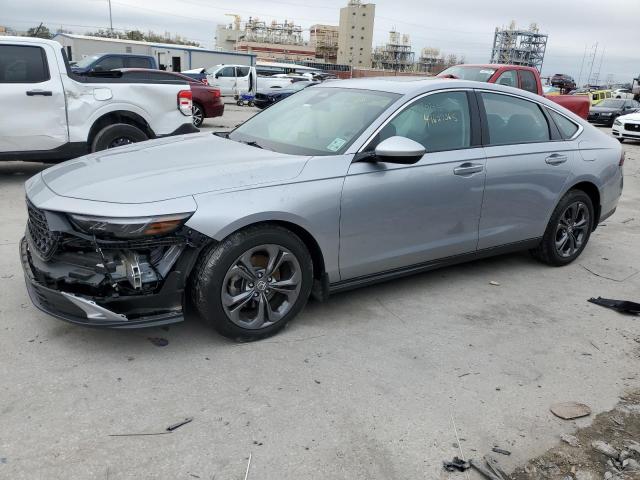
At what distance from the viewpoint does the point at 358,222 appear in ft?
12.2

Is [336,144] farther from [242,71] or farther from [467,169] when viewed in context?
[242,71]

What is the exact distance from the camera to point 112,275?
3.03 m

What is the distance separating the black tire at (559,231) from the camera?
5.07 meters

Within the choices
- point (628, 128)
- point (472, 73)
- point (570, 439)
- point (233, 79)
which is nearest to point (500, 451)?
point (570, 439)

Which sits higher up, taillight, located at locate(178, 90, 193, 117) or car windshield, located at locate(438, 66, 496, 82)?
car windshield, located at locate(438, 66, 496, 82)

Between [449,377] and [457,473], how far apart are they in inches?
32.2

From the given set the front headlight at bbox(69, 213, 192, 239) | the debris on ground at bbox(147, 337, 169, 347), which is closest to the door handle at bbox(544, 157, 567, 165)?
the front headlight at bbox(69, 213, 192, 239)

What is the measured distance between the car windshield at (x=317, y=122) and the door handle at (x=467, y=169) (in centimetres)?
71

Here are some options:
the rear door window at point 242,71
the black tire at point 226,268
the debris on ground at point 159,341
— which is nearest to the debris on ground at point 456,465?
the black tire at point 226,268

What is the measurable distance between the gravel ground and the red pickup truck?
774 cm

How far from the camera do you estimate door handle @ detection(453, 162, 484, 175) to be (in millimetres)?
4187

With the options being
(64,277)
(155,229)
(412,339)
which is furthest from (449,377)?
(64,277)

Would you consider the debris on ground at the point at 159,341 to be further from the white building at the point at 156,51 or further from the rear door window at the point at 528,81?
the white building at the point at 156,51

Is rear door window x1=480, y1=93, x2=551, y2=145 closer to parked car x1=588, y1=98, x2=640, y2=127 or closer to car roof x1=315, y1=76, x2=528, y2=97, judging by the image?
car roof x1=315, y1=76, x2=528, y2=97
